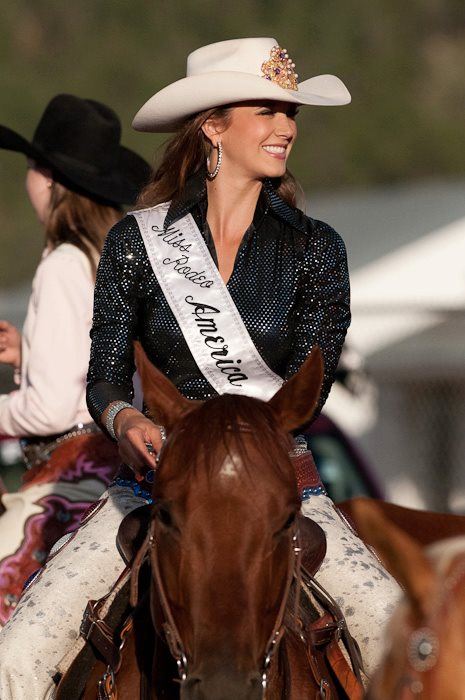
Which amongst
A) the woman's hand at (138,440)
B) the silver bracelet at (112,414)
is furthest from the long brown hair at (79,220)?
the woman's hand at (138,440)

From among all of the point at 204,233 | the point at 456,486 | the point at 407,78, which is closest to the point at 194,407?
the point at 204,233

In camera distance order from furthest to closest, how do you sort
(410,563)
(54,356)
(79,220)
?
1. (79,220)
2. (54,356)
3. (410,563)

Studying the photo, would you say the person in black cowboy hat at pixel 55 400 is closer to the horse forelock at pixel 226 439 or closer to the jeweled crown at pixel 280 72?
the jeweled crown at pixel 280 72

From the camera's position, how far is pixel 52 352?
5984 mm

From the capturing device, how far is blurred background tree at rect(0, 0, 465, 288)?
4554 centimetres

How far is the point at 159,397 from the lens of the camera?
12.7ft

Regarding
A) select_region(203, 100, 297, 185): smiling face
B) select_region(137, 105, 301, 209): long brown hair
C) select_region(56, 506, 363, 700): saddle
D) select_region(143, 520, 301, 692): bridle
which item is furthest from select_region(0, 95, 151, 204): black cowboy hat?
select_region(143, 520, 301, 692): bridle

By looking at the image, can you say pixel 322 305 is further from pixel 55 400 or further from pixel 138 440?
pixel 55 400

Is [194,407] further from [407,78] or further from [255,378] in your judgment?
[407,78]

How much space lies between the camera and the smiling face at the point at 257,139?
4730 mm

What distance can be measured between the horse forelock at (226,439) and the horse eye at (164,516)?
9cm

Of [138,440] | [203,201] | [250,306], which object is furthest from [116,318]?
[138,440]

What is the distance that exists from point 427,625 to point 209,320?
2199 mm

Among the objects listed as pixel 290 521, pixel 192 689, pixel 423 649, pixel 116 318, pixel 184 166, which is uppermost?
pixel 184 166
